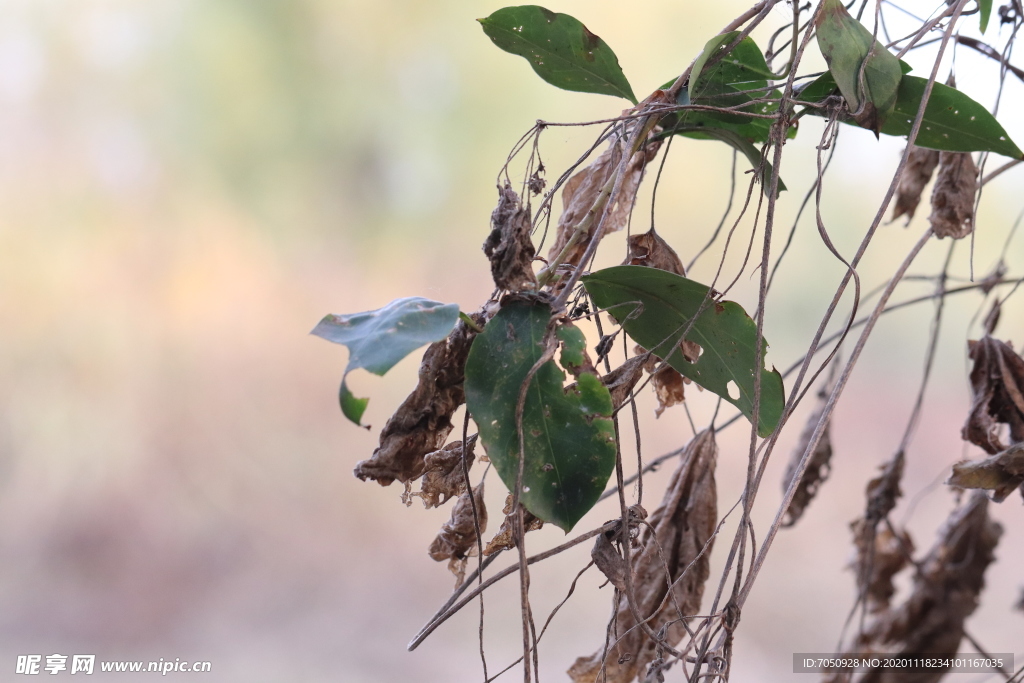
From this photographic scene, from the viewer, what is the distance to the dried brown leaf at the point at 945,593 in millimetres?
901

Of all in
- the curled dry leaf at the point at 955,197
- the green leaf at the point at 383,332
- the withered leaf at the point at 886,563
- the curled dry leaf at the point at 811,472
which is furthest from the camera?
the withered leaf at the point at 886,563

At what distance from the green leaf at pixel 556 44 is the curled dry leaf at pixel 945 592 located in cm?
70

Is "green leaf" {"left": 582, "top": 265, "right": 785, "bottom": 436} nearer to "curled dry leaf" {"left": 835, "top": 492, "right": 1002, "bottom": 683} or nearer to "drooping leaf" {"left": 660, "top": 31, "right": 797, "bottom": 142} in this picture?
"drooping leaf" {"left": 660, "top": 31, "right": 797, "bottom": 142}

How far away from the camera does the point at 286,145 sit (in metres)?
1.61

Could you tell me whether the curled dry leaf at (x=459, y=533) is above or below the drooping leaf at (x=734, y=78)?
below

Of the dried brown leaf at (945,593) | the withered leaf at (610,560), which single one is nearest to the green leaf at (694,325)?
the withered leaf at (610,560)

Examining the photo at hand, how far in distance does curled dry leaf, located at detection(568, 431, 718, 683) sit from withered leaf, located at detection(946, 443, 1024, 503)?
193 millimetres

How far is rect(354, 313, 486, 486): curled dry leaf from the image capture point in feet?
1.50

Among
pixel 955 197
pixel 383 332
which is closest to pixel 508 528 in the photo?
pixel 383 332

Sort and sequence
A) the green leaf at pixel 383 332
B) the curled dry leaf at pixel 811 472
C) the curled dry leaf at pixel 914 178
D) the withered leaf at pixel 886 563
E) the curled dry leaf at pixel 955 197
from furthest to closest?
1. the withered leaf at pixel 886 563
2. the curled dry leaf at pixel 811 472
3. the curled dry leaf at pixel 914 178
4. the curled dry leaf at pixel 955 197
5. the green leaf at pixel 383 332

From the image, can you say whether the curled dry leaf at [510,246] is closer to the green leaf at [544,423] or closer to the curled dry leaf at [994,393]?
the green leaf at [544,423]

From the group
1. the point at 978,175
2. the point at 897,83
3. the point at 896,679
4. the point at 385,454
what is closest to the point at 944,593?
the point at 896,679

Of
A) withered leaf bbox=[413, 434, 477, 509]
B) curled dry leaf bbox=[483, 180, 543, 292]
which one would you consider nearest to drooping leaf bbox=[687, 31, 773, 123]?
curled dry leaf bbox=[483, 180, 543, 292]

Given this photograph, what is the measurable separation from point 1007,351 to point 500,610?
3.25 ft
